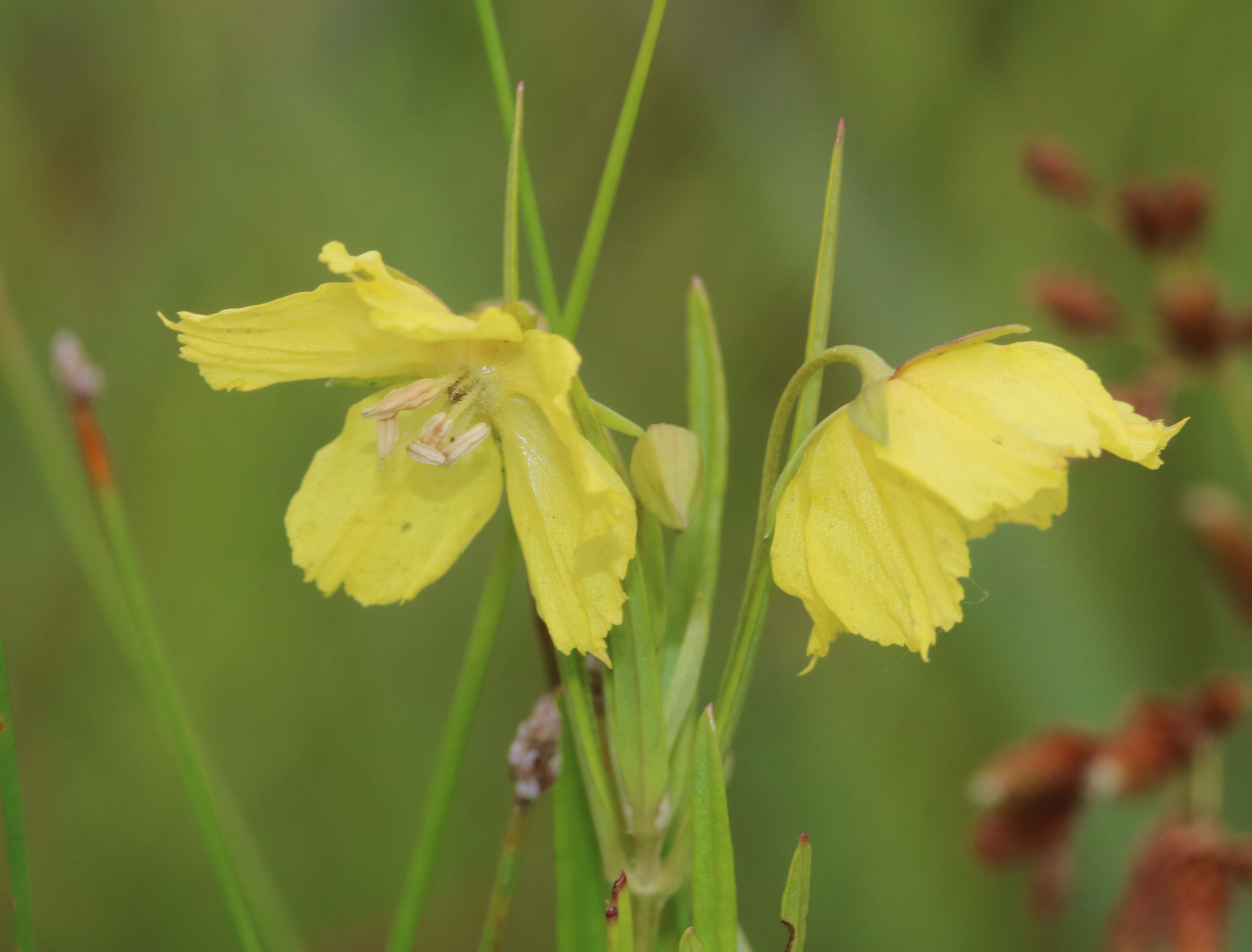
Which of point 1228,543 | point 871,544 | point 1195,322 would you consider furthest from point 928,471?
point 1195,322

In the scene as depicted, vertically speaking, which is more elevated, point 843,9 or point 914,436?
point 843,9

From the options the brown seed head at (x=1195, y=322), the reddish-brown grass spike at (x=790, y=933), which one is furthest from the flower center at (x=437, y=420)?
the brown seed head at (x=1195, y=322)

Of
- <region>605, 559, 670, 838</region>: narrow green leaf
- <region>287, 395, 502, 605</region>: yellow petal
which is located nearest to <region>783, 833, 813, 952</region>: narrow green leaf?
<region>605, 559, 670, 838</region>: narrow green leaf

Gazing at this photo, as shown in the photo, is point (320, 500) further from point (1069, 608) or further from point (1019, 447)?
point (1069, 608)

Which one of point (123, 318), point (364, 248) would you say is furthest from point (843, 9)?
point (123, 318)

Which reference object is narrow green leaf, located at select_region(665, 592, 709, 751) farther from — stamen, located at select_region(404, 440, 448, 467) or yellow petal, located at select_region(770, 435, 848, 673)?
stamen, located at select_region(404, 440, 448, 467)

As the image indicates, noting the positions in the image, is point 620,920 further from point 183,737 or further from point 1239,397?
point 1239,397
